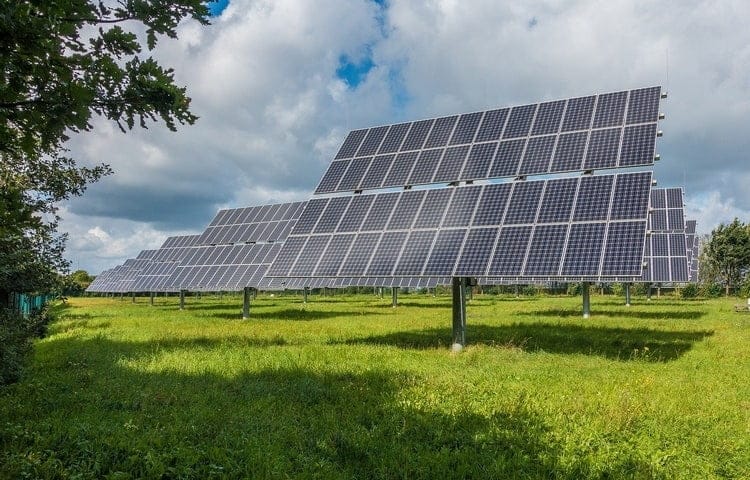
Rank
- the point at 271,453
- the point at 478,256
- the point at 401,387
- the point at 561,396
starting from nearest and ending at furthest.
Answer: the point at 271,453 → the point at 561,396 → the point at 401,387 → the point at 478,256

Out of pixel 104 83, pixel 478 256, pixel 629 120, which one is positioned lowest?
pixel 478 256

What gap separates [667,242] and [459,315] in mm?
28240

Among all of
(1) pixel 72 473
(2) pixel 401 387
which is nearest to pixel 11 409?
(1) pixel 72 473

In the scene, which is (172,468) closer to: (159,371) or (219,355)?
(159,371)

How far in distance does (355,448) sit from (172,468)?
95.2 inches

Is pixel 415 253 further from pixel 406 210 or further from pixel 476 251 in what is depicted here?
pixel 406 210

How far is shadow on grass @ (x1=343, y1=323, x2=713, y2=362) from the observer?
52.8 feet

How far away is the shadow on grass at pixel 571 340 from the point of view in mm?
16094

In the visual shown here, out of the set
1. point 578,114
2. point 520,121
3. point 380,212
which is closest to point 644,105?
point 578,114

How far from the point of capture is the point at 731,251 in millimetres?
63500

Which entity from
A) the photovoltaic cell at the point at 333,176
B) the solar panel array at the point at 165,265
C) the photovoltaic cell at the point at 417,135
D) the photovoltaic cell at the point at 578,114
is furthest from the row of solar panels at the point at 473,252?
the solar panel array at the point at 165,265

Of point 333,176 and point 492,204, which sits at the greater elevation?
point 333,176

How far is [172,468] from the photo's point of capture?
6906 mm

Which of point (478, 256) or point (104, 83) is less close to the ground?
point (104, 83)
